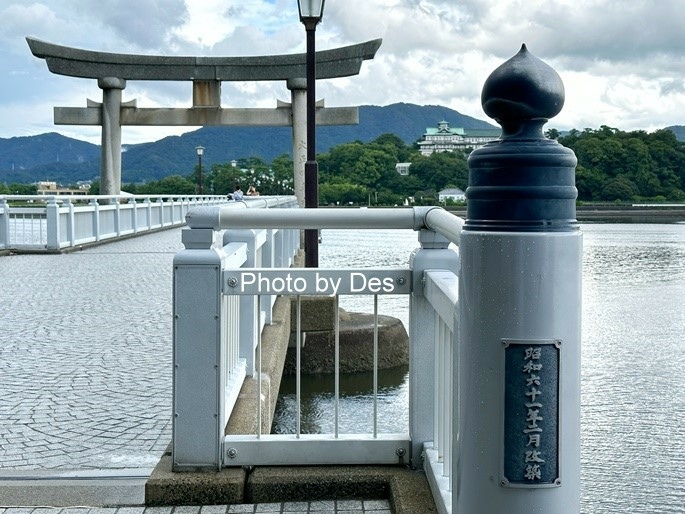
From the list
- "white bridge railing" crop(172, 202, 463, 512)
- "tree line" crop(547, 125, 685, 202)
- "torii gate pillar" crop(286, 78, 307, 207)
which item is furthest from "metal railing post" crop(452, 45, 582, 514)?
"tree line" crop(547, 125, 685, 202)

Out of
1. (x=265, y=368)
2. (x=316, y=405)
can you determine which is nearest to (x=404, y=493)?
(x=265, y=368)

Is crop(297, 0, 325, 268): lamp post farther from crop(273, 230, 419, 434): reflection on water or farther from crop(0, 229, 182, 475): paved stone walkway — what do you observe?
crop(273, 230, 419, 434): reflection on water

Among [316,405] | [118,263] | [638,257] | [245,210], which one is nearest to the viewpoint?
[245,210]

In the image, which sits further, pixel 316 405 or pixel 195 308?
pixel 316 405

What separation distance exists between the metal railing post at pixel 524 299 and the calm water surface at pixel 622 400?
3.20 metres

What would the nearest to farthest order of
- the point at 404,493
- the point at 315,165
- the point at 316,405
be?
the point at 404,493 < the point at 316,405 < the point at 315,165

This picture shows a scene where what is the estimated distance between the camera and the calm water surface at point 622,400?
5.94 meters

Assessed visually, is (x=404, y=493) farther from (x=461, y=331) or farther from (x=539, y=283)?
(x=539, y=283)

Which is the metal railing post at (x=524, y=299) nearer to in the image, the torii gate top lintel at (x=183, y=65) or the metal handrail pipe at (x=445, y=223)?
the metal handrail pipe at (x=445, y=223)

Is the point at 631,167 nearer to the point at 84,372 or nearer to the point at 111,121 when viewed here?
the point at 111,121

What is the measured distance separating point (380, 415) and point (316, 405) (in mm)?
848

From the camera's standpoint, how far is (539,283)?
2387 millimetres

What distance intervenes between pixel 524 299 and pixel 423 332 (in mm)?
Answer: 1548

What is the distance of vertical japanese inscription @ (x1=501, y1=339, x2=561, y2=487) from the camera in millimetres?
2408
